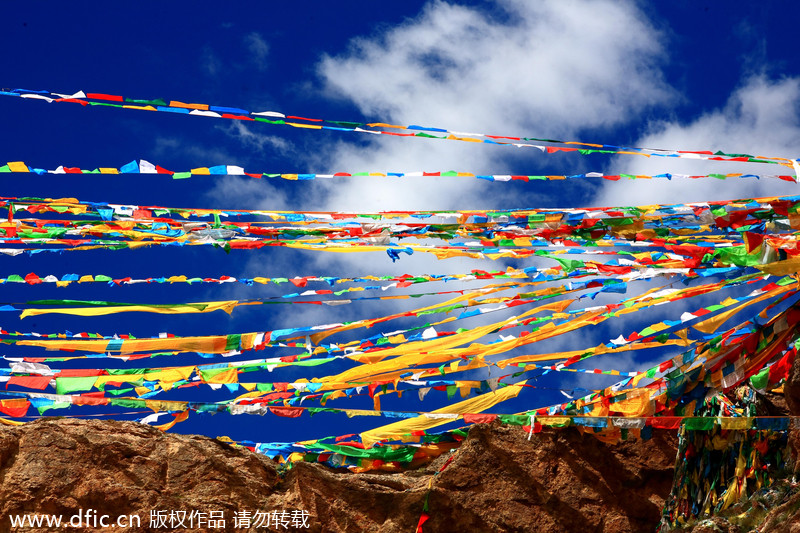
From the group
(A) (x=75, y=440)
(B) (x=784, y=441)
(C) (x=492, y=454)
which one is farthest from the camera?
(C) (x=492, y=454)

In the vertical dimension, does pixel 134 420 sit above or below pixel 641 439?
above

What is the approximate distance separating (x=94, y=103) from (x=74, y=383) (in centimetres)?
194

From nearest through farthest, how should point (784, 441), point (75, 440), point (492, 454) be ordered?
point (784, 441) → point (75, 440) → point (492, 454)

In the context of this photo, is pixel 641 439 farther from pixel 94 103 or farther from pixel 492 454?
pixel 94 103

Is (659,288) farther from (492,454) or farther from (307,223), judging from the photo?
(307,223)

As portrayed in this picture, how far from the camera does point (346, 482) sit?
5645 millimetres

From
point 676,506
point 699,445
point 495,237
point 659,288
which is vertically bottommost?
point 676,506

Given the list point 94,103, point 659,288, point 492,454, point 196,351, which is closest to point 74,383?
point 196,351

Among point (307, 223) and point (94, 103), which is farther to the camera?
point (307, 223)

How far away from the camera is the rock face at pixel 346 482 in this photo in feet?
17.3

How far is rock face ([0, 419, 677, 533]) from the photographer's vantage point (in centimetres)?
526

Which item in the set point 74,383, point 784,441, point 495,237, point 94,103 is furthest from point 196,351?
point 784,441

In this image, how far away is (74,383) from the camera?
17.9 feet

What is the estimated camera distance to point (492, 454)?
5848mm
